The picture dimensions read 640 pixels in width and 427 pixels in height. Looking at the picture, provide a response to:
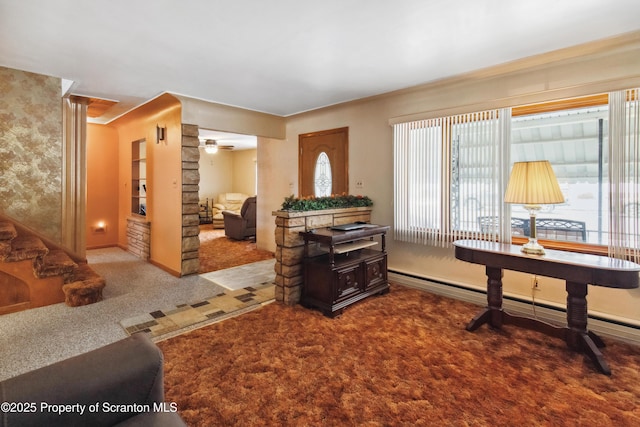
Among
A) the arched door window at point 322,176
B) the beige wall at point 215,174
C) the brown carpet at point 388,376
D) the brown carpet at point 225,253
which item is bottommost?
the brown carpet at point 388,376

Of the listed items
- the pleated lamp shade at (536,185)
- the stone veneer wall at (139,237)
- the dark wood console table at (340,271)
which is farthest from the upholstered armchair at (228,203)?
the pleated lamp shade at (536,185)

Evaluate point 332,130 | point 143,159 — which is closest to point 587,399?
point 332,130

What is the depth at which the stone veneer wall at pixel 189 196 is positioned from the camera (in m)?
4.13

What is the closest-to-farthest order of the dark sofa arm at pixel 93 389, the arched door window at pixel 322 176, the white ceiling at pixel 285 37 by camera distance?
the dark sofa arm at pixel 93 389, the white ceiling at pixel 285 37, the arched door window at pixel 322 176

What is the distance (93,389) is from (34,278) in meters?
3.16

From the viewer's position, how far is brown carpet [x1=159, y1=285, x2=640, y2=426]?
5.65ft

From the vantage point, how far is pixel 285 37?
2439mm

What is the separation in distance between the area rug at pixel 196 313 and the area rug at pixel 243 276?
0.27 metres

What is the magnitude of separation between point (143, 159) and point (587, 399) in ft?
21.3

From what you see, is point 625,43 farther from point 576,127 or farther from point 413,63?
point 413,63

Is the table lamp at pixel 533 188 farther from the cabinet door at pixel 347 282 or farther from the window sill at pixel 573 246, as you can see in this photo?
the cabinet door at pixel 347 282

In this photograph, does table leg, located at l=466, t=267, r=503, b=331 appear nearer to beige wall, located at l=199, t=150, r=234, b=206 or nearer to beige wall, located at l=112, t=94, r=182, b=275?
beige wall, located at l=112, t=94, r=182, b=275

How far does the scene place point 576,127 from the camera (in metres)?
2.90

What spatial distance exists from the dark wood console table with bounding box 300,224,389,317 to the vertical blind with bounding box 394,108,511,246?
1.76 feet
